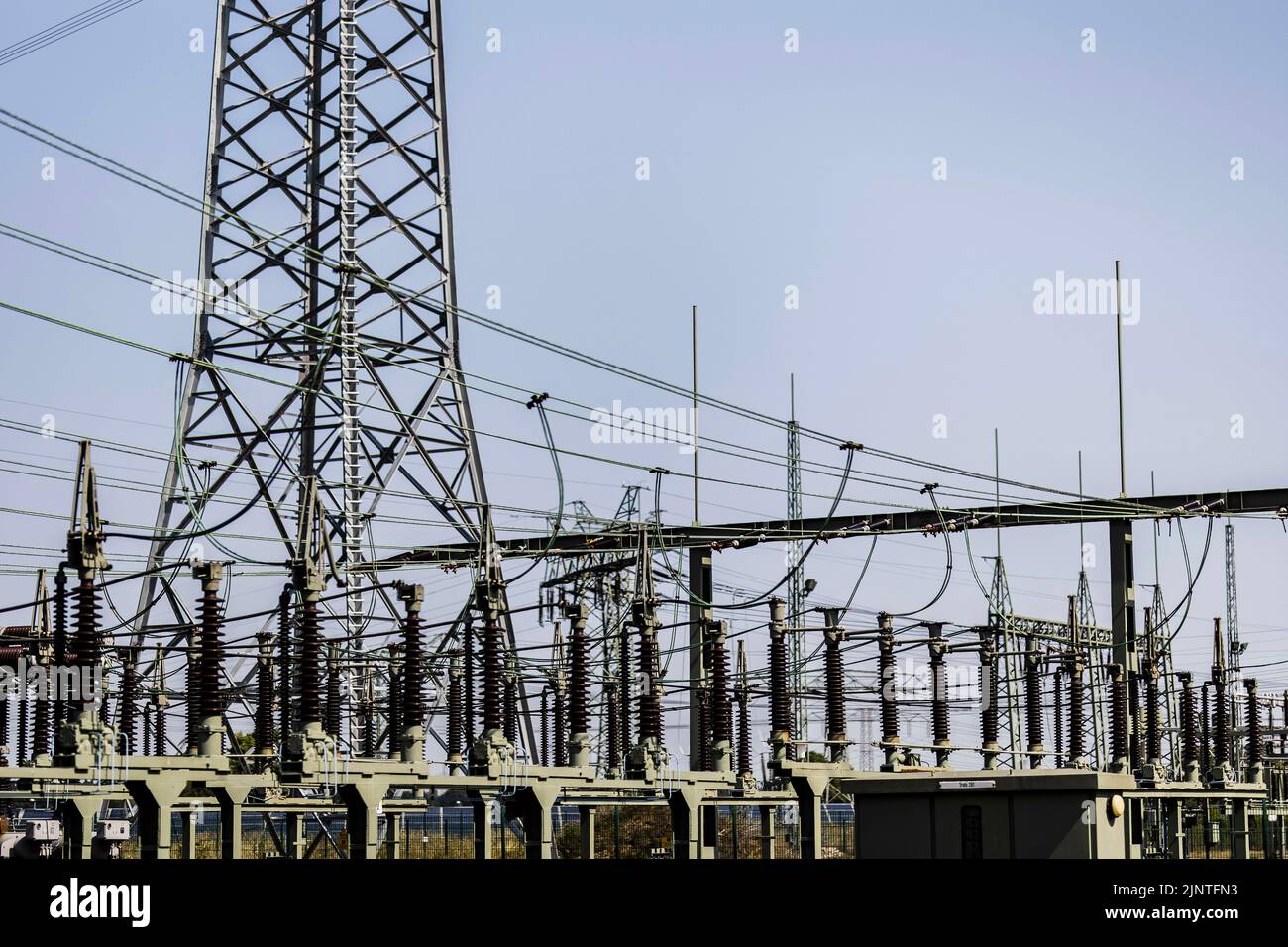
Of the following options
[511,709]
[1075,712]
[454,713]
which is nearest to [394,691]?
[454,713]

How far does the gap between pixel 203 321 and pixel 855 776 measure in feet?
58.5

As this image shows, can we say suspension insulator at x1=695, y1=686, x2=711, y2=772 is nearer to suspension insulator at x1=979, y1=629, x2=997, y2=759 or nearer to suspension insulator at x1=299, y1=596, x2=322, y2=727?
suspension insulator at x1=979, y1=629, x2=997, y2=759

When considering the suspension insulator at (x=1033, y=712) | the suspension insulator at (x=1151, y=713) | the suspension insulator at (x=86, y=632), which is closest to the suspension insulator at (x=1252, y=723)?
the suspension insulator at (x=1151, y=713)

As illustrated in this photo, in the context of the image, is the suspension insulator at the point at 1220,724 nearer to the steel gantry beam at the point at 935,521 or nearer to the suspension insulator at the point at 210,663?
the steel gantry beam at the point at 935,521

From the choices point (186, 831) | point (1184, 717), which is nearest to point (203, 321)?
point (186, 831)

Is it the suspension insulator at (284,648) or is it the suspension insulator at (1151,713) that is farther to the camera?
the suspension insulator at (1151,713)

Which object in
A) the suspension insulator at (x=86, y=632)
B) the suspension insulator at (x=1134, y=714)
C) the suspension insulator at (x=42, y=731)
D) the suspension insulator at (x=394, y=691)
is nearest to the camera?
the suspension insulator at (x=86, y=632)

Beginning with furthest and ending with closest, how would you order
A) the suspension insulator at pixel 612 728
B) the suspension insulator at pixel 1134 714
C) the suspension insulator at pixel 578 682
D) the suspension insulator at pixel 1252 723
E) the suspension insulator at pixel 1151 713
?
the suspension insulator at pixel 1252 723
the suspension insulator at pixel 1134 714
the suspension insulator at pixel 1151 713
the suspension insulator at pixel 612 728
the suspension insulator at pixel 578 682

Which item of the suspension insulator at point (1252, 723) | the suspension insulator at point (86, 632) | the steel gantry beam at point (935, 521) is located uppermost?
the steel gantry beam at point (935, 521)

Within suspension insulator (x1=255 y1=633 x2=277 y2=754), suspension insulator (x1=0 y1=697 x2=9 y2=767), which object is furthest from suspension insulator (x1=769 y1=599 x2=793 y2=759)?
suspension insulator (x1=0 y1=697 x2=9 y2=767)

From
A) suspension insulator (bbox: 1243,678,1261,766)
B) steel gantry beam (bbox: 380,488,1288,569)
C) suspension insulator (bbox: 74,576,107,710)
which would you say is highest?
steel gantry beam (bbox: 380,488,1288,569)

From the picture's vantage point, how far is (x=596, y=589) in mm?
47500

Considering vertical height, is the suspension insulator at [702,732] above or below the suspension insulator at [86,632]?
below

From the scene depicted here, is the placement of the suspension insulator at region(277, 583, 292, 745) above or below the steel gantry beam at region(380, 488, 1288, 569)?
below
